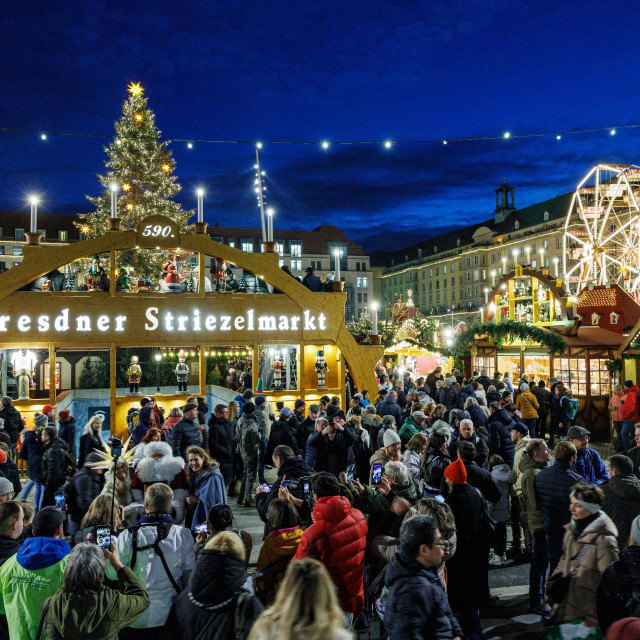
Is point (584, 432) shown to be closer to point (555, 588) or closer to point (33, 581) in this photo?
point (555, 588)

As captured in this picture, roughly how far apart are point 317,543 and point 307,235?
76.8m

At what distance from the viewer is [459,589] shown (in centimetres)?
465

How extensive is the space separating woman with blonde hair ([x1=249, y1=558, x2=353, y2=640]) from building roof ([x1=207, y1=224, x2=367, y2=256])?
241 ft

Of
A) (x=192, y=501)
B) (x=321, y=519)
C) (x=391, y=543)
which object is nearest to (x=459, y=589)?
(x=391, y=543)

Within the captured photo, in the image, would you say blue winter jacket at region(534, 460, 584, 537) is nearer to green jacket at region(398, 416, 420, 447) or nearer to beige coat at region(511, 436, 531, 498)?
beige coat at region(511, 436, 531, 498)

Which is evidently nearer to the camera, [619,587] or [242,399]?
[619,587]

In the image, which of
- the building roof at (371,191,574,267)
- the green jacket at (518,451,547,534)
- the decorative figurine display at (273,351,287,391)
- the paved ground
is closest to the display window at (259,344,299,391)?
the decorative figurine display at (273,351,287,391)

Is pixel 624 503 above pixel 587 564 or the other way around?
above

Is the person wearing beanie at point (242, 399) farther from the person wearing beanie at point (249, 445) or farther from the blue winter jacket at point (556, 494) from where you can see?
the blue winter jacket at point (556, 494)

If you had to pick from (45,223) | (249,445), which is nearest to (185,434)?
(249,445)

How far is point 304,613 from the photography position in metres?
2.44

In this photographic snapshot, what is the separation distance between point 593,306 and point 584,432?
47.6 feet

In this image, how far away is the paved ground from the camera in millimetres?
5172

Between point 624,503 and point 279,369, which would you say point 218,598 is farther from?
point 279,369
